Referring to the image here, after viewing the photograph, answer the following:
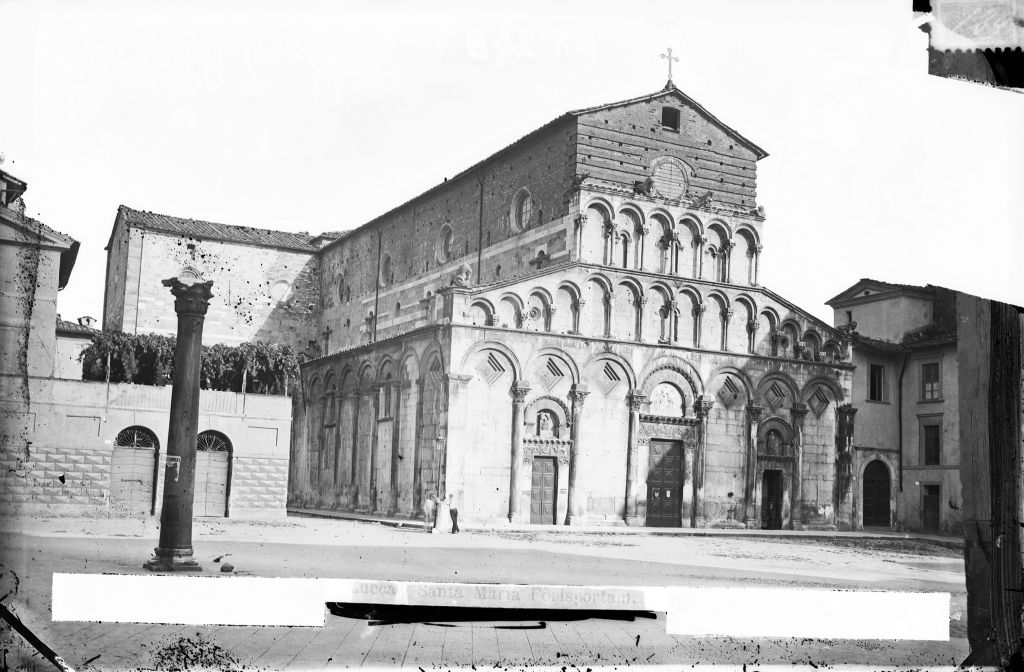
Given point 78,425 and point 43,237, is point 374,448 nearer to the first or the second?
point 78,425

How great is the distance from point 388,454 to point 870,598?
14373 millimetres

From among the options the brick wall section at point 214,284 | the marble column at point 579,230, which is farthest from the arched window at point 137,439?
the marble column at point 579,230

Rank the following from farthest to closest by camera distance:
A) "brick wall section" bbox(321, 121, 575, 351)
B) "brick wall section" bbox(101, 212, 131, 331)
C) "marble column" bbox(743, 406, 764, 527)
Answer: "marble column" bbox(743, 406, 764, 527), "brick wall section" bbox(321, 121, 575, 351), "brick wall section" bbox(101, 212, 131, 331)

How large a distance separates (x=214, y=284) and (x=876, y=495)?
15.0 metres

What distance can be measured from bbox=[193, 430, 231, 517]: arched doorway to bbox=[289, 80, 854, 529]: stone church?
8.82m

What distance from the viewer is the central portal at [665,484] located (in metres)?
22.2

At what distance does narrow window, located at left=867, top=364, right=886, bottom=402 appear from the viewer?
67.4ft

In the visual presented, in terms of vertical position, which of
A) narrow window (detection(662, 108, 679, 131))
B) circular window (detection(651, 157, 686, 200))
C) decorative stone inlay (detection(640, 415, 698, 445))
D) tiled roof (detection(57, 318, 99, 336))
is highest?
narrow window (detection(662, 108, 679, 131))

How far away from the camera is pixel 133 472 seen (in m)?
9.98

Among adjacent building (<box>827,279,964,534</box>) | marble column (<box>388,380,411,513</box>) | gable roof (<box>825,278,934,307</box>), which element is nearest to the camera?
gable roof (<box>825,278,934,307</box>)

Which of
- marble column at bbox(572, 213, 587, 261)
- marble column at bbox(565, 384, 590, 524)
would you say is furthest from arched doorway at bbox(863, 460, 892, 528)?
marble column at bbox(572, 213, 587, 261)

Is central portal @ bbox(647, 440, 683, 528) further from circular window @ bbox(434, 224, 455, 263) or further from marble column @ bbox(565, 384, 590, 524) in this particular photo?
circular window @ bbox(434, 224, 455, 263)

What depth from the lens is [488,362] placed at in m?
21.1

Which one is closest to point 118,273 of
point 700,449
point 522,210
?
point 522,210
